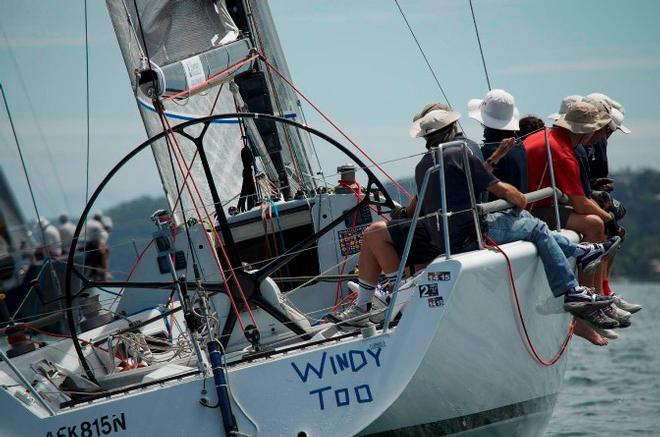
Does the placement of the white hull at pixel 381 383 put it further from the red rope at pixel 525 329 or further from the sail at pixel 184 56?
the sail at pixel 184 56

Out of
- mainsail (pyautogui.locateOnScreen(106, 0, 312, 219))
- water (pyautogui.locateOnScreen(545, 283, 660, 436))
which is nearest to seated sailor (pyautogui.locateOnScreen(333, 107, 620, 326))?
mainsail (pyautogui.locateOnScreen(106, 0, 312, 219))

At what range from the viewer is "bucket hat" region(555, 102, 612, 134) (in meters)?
7.25

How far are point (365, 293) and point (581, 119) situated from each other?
5.56ft

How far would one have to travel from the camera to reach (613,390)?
11.7 m

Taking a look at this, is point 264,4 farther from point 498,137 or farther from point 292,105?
point 498,137

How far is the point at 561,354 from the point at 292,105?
354cm

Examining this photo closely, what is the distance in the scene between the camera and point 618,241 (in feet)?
24.7

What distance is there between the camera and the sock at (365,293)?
6727mm

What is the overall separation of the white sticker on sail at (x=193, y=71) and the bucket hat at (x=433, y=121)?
1751 mm

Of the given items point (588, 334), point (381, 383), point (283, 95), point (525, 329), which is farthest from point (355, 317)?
point (283, 95)

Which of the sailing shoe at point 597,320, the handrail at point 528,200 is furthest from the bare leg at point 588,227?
the sailing shoe at point 597,320

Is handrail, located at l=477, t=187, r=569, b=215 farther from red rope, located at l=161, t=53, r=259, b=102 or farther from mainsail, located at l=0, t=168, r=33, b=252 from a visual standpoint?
mainsail, located at l=0, t=168, r=33, b=252

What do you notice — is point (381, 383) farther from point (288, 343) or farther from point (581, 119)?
point (581, 119)

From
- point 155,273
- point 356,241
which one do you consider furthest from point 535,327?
point 155,273
